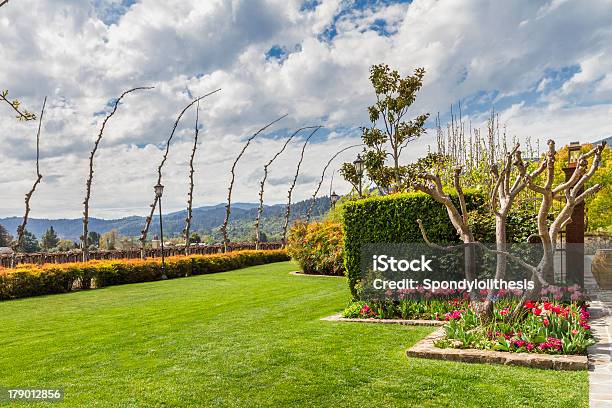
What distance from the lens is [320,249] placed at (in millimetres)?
17469

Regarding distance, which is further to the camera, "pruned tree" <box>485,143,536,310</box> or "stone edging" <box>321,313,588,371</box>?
"pruned tree" <box>485,143,536,310</box>

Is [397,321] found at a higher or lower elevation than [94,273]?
higher

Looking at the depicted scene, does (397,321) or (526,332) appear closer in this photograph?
(526,332)

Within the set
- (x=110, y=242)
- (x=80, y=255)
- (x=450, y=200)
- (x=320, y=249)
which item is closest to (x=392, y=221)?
(x=450, y=200)

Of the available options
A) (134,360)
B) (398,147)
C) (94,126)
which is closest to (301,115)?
(94,126)

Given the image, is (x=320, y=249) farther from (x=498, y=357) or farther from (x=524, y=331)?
(x=498, y=357)

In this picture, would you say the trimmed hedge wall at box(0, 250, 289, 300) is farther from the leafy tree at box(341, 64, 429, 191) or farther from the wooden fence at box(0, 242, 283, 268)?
the leafy tree at box(341, 64, 429, 191)

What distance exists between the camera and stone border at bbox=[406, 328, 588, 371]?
491 cm

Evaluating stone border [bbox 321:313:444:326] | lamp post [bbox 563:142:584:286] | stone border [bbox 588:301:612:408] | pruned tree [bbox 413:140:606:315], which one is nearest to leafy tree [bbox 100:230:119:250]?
stone border [bbox 321:313:444:326]

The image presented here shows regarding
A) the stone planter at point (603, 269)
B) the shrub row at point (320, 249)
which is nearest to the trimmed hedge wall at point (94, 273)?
the shrub row at point (320, 249)

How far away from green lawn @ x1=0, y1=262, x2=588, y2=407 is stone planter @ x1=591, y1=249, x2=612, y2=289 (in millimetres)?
6830

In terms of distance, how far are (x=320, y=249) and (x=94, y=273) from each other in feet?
25.7

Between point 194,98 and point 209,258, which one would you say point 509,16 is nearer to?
point 209,258

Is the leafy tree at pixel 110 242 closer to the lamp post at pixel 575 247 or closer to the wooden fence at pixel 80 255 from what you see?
the wooden fence at pixel 80 255
